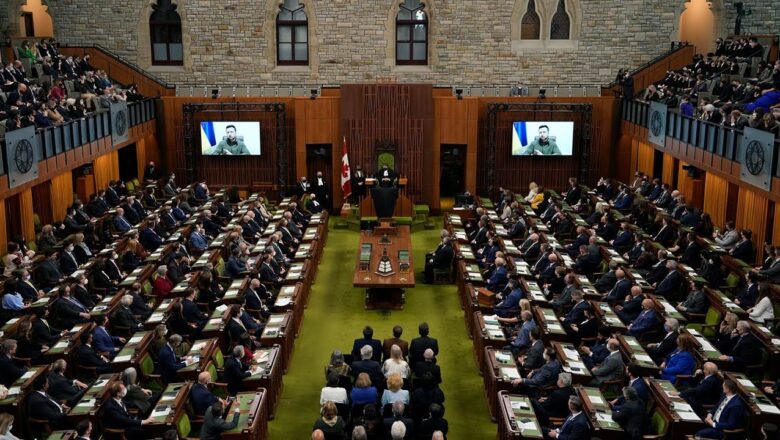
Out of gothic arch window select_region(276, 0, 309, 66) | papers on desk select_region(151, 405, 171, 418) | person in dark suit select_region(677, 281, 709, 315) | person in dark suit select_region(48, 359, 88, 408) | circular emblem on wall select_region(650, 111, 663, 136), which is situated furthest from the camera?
gothic arch window select_region(276, 0, 309, 66)

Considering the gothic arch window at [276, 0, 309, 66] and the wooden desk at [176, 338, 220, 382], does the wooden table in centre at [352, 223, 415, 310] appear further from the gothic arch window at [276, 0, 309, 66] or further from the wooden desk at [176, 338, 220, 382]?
the gothic arch window at [276, 0, 309, 66]

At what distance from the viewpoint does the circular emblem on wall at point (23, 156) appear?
17.8m

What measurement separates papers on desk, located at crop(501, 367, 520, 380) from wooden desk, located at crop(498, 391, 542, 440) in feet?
1.63

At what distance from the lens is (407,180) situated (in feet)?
88.0

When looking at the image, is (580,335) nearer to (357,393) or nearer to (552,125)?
(357,393)

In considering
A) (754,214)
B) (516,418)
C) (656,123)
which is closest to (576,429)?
(516,418)

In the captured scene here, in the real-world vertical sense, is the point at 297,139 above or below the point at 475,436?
above

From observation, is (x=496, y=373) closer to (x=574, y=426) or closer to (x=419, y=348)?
(x=419, y=348)

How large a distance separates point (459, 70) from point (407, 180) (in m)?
6.11

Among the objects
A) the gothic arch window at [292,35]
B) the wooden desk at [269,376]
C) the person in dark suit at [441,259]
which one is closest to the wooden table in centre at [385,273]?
the person in dark suit at [441,259]

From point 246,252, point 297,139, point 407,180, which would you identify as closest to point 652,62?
point 407,180

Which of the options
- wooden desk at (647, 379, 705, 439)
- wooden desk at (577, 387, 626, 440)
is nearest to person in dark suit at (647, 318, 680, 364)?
wooden desk at (647, 379, 705, 439)

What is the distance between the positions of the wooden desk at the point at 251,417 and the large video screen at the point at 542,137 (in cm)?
1689

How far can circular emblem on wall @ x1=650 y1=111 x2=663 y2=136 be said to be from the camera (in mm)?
23359
